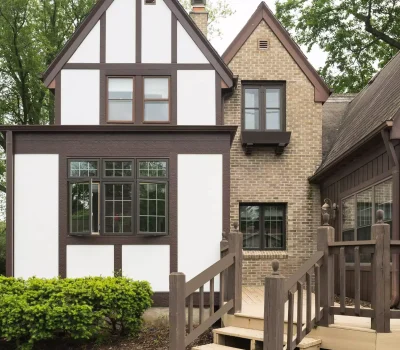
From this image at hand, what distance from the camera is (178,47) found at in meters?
14.5

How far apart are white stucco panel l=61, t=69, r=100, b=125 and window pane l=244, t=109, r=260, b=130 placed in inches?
161

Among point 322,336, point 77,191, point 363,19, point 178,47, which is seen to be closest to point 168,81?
point 178,47

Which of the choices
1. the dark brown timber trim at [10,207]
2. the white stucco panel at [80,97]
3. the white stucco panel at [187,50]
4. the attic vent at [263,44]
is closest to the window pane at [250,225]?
the attic vent at [263,44]

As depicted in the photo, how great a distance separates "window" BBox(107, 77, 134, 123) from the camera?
1430 cm

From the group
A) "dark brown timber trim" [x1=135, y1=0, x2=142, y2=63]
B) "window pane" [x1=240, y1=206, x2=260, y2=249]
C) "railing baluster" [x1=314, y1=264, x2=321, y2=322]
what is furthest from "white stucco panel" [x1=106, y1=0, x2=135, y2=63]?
"railing baluster" [x1=314, y1=264, x2=321, y2=322]

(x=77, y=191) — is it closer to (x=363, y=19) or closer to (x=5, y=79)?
(x=5, y=79)

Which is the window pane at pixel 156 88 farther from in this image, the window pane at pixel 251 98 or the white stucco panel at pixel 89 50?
the window pane at pixel 251 98

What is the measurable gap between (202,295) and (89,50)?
287 inches

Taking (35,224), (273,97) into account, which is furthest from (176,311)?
(273,97)

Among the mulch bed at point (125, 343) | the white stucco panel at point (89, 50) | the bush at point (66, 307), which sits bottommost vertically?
the mulch bed at point (125, 343)

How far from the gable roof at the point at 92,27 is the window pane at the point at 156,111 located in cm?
144

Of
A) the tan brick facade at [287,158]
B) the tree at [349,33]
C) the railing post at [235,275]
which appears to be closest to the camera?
the railing post at [235,275]

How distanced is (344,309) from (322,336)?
1.71 ft

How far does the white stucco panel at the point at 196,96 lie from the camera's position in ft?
46.9
